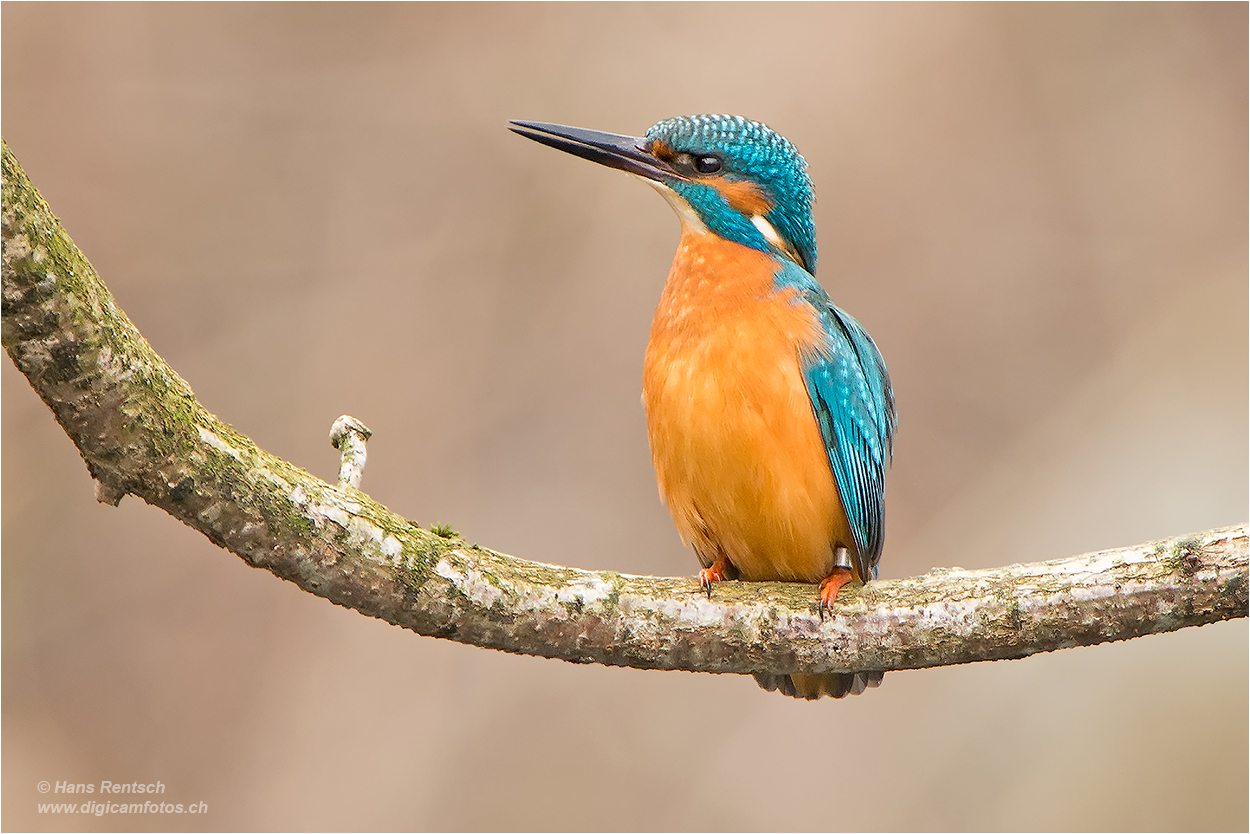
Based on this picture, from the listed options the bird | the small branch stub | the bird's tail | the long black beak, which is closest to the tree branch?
the small branch stub

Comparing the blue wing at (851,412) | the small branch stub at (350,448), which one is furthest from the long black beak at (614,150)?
the small branch stub at (350,448)

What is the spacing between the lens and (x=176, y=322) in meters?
5.07

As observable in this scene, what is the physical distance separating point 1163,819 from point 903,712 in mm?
1144

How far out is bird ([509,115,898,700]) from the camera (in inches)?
114

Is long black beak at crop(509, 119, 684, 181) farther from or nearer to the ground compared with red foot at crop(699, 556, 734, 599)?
farther from the ground

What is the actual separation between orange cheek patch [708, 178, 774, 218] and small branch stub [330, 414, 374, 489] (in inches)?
49.4

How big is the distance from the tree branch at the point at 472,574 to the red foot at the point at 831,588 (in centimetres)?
2

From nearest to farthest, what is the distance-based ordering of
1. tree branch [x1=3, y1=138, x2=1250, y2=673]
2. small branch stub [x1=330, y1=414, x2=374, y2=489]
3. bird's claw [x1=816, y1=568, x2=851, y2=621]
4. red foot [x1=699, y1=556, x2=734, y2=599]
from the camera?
1. tree branch [x1=3, y1=138, x2=1250, y2=673]
2. small branch stub [x1=330, y1=414, x2=374, y2=489]
3. bird's claw [x1=816, y1=568, x2=851, y2=621]
4. red foot [x1=699, y1=556, x2=734, y2=599]

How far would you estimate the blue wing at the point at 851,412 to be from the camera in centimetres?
296

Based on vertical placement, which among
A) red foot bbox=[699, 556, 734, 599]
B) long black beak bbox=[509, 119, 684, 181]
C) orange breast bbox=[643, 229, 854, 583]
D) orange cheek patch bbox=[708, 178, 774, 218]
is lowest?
red foot bbox=[699, 556, 734, 599]

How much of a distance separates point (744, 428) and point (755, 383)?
121mm

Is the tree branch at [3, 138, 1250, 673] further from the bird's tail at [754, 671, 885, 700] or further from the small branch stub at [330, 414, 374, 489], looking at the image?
the bird's tail at [754, 671, 885, 700]

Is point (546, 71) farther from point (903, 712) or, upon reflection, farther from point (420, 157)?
point (903, 712)

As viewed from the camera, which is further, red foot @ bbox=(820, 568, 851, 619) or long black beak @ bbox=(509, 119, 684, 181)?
long black beak @ bbox=(509, 119, 684, 181)
